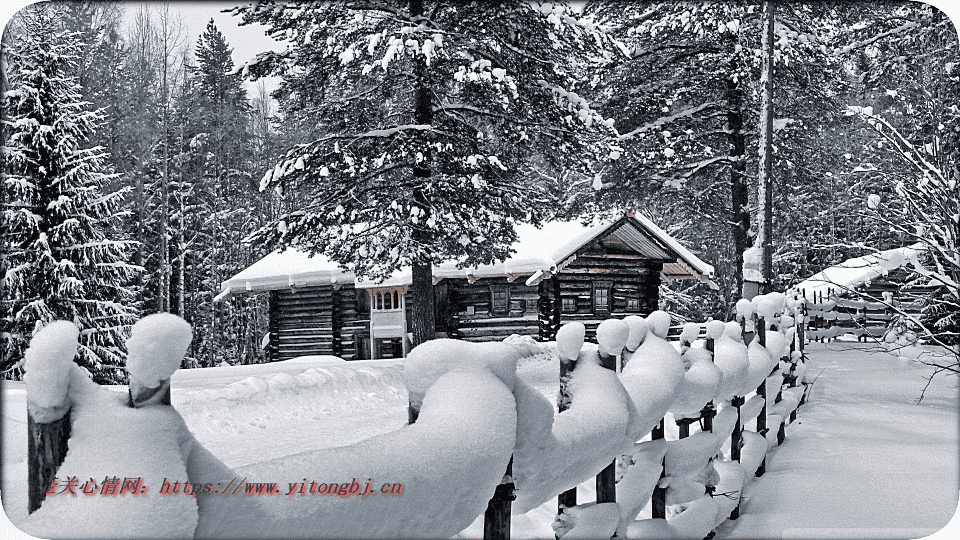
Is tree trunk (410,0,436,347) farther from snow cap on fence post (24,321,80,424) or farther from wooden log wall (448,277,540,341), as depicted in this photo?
snow cap on fence post (24,321,80,424)

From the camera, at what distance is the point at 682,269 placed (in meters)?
20.7

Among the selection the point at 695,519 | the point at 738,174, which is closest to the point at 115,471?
the point at 695,519

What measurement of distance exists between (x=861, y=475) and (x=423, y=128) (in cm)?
797

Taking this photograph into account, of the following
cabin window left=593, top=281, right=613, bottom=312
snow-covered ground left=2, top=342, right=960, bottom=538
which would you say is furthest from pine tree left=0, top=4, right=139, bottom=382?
cabin window left=593, top=281, right=613, bottom=312

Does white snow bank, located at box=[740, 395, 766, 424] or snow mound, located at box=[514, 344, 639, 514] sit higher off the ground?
snow mound, located at box=[514, 344, 639, 514]

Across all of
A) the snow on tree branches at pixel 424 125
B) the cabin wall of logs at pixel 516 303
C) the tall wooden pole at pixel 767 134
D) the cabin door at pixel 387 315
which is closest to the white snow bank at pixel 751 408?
the snow on tree branches at pixel 424 125

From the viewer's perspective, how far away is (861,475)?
4328 millimetres

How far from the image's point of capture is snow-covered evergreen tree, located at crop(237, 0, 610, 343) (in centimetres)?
1070

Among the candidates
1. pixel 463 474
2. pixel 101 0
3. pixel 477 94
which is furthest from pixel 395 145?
pixel 463 474

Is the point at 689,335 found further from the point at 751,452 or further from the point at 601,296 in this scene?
the point at 601,296

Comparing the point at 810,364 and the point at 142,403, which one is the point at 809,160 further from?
the point at 142,403

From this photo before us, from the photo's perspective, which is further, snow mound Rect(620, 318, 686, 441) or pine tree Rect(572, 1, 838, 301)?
pine tree Rect(572, 1, 838, 301)

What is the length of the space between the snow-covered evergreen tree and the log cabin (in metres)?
5.05

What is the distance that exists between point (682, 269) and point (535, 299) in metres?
5.27
